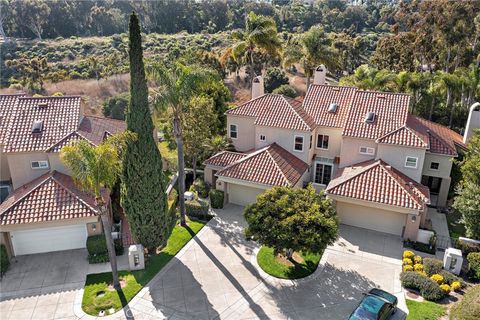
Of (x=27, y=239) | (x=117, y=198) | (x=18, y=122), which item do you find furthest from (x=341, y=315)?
(x=18, y=122)

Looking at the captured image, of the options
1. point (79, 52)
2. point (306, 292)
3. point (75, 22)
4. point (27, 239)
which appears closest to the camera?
point (306, 292)

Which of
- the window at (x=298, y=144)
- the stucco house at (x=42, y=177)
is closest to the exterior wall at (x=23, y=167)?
the stucco house at (x=42, y=177)

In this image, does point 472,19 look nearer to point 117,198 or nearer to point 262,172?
point 262,172

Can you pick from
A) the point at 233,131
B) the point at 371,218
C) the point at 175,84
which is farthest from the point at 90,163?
the point at 371,218

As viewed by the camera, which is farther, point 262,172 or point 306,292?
point 262,172

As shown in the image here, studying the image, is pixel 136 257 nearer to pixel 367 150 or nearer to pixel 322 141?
pixel 322 141

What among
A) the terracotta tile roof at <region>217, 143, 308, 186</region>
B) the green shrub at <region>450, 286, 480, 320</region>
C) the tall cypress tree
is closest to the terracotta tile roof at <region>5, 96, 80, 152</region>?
the tall cypress tree
